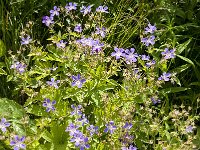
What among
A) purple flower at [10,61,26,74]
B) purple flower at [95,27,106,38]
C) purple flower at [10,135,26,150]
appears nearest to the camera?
purple flower at [10,135,26,150]

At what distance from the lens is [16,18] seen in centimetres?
280

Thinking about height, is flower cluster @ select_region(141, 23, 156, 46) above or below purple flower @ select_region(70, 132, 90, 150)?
above

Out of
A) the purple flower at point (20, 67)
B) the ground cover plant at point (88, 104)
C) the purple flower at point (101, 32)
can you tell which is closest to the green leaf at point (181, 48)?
the ground cover plant at point (88, 104)

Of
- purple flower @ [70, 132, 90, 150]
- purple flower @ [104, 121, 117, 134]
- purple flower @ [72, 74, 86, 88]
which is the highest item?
purple flower @ [72, 74, 86, 88]

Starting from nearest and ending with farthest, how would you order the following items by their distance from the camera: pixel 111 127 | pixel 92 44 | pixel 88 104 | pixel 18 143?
pixel 18 143 < pixel 111 127 < pixel 92 44 < pixel 88 104

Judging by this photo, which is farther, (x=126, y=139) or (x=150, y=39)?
(x=150, y=39)

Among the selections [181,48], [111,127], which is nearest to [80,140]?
[111,127]

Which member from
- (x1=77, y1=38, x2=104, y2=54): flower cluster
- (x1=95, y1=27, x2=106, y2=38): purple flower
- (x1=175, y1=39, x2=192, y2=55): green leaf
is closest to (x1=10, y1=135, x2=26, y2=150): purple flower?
(x1=77, y1=38, x2=104, y2=54): flower cluster

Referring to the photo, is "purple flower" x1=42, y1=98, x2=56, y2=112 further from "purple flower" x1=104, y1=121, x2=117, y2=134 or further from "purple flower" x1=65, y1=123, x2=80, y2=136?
"purple flower" x1=104, y1=121, x2=117, y2=134

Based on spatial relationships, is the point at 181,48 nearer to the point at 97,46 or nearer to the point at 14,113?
the point at 97,46

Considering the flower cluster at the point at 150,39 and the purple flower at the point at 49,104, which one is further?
the flower cluster at the point at 150,39

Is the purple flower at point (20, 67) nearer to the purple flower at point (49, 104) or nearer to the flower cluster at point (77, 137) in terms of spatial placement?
the purple flower at point (49, 104)

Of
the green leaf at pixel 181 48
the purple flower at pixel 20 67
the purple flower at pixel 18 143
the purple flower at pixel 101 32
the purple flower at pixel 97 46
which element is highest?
the green leaf at pixel 181 48

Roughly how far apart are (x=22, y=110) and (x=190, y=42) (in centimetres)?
107
